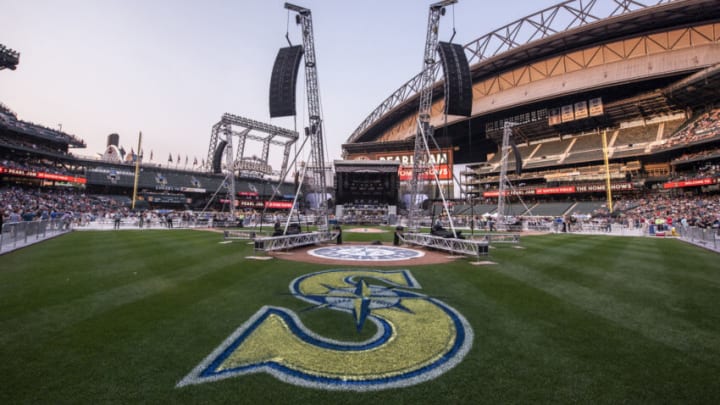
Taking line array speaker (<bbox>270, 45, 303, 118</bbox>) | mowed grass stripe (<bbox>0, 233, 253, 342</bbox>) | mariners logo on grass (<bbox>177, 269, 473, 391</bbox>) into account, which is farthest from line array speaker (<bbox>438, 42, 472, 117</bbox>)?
mowed grass stripe (<bbox>0, 233, 253, 342</bbox>)

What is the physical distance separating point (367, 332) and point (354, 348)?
2.19 ft

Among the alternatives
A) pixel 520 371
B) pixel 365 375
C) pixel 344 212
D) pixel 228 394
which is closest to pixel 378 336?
pixel 365 375

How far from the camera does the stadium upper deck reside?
52.0m

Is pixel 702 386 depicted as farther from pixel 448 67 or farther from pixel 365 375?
pixel 448 67

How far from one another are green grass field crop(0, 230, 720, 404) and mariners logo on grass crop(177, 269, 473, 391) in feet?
0.66

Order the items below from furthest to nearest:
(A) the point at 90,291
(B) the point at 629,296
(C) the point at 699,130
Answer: (C) the point at 699,130
(B) the point at 629,296
(A) the point at 90,291

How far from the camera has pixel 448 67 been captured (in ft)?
66.4

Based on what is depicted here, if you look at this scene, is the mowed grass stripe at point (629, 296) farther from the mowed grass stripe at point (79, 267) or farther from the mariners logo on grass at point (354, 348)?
the mowed grass stripe at point (79, 267)

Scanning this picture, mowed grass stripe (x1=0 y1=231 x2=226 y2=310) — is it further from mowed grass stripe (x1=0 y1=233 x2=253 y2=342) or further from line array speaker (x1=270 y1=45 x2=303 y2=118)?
line array speaker (x1=270 y1=45 x2=303 y2=118)

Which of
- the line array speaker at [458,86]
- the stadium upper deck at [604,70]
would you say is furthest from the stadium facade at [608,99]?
the line array speaker at [458,86]

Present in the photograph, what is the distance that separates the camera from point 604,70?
58.9 m

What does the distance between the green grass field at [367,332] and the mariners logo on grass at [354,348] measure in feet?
0.66

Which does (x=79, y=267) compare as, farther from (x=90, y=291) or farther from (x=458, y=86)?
(x=458, y=86)

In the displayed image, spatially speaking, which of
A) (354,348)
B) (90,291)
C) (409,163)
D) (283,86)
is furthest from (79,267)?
(409,163)
